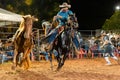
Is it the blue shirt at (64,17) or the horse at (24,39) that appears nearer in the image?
the horse at (24,39)

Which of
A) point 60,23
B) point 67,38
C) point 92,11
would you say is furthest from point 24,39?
point 92,11

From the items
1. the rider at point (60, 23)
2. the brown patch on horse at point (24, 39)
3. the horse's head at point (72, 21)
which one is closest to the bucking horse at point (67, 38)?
the horse's head at point (72, 21)

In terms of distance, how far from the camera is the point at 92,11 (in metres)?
42.6

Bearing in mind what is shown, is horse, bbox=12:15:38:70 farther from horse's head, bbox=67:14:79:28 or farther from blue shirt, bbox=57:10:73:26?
horse's head, bbox=67:14:79:28

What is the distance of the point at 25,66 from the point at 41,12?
18164mm

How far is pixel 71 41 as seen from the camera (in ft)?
52.9

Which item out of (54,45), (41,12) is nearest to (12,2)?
(41,12)

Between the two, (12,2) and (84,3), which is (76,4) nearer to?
(84,3)

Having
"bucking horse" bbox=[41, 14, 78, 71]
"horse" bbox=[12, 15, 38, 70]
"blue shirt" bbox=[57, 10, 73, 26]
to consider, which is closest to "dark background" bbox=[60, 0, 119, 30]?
"bucking horse" bbox=[41, 14, 78, 71]

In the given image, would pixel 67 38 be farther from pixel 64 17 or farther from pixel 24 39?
pixel 24 39

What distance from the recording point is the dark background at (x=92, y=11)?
40.4 meters

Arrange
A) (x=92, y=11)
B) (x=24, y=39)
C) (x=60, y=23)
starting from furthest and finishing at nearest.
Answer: (x=92, y=11) < (x=60, y=23) < (x=24, y=39)

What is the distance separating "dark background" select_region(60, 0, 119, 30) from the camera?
133 ft

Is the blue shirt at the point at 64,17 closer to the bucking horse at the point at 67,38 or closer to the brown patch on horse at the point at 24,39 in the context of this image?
the bucking horse at the point at 67,38
